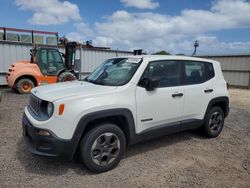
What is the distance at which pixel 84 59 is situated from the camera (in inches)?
621

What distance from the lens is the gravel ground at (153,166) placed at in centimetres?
331

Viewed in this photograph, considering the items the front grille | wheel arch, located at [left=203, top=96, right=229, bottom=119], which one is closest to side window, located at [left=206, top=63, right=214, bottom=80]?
wheel arch, located at [left=203, top=96, right=229, bottom=119]

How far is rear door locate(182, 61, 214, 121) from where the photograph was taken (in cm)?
450

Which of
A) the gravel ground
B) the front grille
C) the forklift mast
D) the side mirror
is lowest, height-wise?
the gravel ground

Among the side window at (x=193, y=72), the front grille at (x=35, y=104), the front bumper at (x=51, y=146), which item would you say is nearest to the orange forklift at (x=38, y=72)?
the front grille at (x=35, y=104)

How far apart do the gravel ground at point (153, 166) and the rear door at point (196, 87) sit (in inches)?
27.8

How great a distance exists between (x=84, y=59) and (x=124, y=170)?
510 inches

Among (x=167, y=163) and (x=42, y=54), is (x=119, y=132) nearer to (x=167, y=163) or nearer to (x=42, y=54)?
(x=167, y=163)

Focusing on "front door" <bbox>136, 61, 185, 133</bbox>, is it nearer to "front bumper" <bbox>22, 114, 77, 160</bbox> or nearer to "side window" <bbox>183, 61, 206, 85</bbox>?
"side window" <bbox>183, 61, 206, 85</bbox>

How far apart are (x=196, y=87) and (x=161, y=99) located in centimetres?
101

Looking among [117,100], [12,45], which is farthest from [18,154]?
[12,45]

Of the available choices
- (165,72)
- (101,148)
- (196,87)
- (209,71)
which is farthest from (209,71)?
(101,148)

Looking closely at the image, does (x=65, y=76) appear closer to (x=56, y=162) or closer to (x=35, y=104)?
(x=35, y=104)

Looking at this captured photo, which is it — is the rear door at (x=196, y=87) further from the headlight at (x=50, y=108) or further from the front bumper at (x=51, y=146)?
the headlight at (x=50, y=108)
